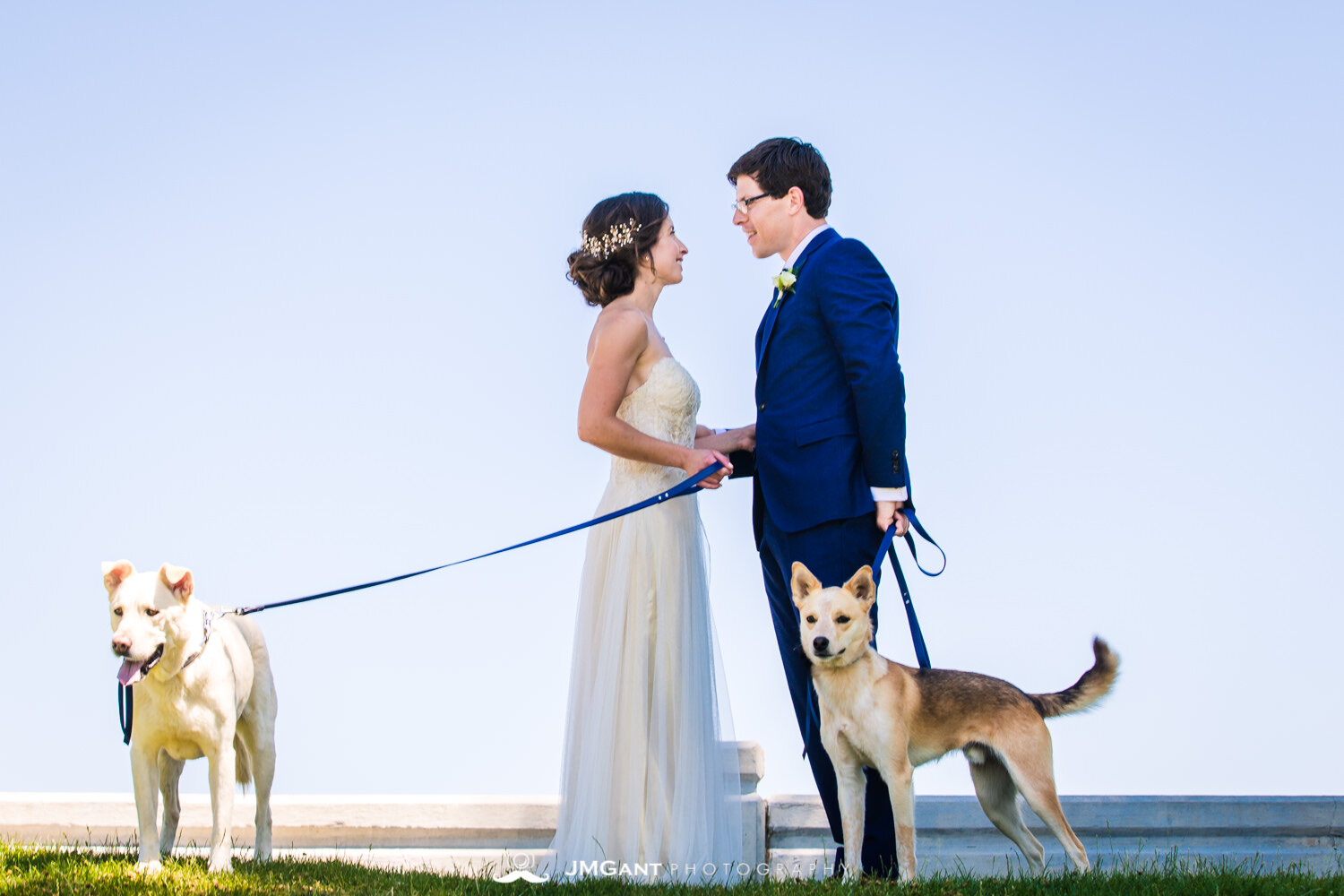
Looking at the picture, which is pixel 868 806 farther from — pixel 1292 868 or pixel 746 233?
pixel 746 233

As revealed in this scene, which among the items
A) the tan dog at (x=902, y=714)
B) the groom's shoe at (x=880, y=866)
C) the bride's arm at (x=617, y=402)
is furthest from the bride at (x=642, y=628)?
the tan dog at (x=902, y=714)

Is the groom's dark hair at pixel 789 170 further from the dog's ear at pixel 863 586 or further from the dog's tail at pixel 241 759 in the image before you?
the dog's tail at pixel 241 759

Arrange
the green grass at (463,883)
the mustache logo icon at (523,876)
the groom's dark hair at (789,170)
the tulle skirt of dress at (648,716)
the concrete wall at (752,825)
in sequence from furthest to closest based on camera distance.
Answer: the concrete wall at (752,825)
the tulle skirt of dress at (648,716)
the groom's dark hair at (789,170)
the mustache logo icon at (523,876)
the green grass at (463,883)

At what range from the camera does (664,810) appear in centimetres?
484

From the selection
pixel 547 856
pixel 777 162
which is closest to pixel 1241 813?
pixel 547 856

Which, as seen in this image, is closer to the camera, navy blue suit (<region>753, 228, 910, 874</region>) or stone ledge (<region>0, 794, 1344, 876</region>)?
navy blue suit (<region>753, 228, 910, 874</region>)

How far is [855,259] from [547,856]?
2.73 m

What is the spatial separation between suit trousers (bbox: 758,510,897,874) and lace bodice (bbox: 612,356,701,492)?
697 mm

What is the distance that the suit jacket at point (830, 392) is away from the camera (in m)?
4.24

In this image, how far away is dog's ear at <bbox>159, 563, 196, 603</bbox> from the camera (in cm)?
452

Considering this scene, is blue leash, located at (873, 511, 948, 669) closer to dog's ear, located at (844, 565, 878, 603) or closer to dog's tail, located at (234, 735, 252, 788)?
dog's ear, located at (844, 565, 878, 603)

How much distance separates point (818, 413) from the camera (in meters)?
4.41

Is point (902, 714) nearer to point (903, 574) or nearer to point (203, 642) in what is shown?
point (903, 574)

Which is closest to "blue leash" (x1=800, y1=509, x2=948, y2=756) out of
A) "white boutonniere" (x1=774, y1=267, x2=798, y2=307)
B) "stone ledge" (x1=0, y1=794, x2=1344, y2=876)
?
"white boutonniere" (x1=774, y1=267, x2=798, y2=307)
